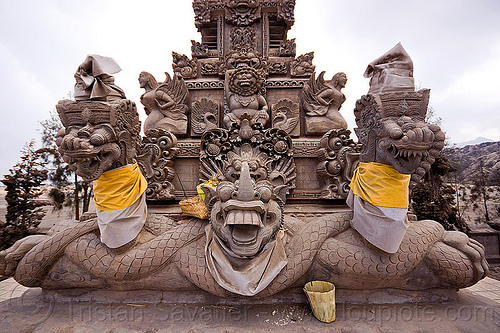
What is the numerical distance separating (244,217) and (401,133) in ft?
5.67

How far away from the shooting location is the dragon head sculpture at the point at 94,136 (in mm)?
2389

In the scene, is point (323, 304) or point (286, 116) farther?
point (286, 116)

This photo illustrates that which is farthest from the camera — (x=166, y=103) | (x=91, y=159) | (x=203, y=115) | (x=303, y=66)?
(x=303, y=66)

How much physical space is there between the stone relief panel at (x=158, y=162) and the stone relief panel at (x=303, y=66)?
10.8ft

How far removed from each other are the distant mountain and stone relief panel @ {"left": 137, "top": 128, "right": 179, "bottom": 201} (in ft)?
40.5

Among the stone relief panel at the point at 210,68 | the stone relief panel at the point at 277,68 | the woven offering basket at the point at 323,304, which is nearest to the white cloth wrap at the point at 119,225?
the woven offering basket at the point at 323,304

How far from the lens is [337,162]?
4281 mm

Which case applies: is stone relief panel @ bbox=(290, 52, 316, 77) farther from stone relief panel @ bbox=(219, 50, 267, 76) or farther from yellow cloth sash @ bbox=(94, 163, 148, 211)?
yellow cloth sash @ bbox=(94, 163, 148, 211)

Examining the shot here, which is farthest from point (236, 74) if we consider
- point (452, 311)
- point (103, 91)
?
point (452, 311)

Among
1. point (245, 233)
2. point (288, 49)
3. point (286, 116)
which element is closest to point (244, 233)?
point (245, 233)

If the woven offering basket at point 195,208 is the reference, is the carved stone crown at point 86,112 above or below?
above

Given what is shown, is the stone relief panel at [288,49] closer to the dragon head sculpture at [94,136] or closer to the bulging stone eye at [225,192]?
the dragon head sculpture at [94,136]

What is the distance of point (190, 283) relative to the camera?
2.79 metres

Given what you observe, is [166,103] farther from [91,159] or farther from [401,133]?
[401,133]
